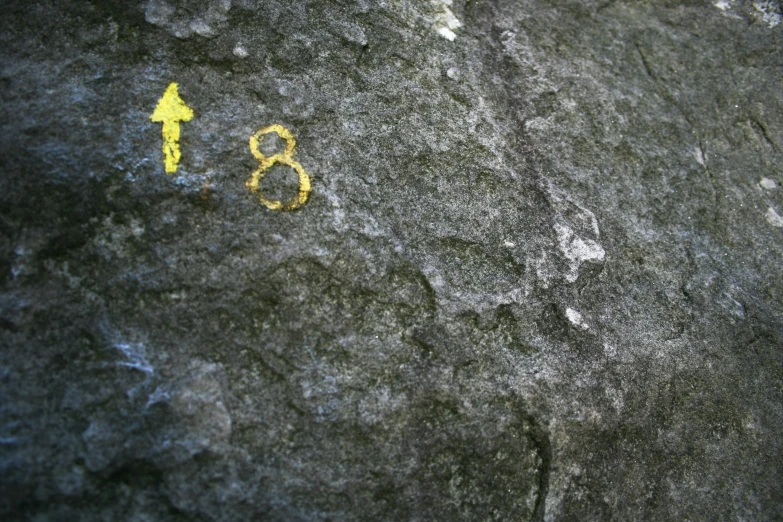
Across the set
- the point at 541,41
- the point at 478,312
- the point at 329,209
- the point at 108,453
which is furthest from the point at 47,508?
the point at 541,41

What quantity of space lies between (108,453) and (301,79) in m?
0.76

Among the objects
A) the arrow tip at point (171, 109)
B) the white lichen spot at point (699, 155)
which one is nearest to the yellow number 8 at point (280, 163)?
the arrow tip at point (171, 109)

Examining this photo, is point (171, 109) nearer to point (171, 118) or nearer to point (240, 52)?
point (171, 118)

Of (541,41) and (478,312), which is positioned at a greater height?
(541,41)

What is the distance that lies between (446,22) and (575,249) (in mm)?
585

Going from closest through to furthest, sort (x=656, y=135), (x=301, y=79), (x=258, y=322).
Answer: (x=258, y=322) < (x=301, y=79) < (x=656, y=135)

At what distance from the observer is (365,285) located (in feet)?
3.62

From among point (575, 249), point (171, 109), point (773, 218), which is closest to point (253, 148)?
point (171, 109)

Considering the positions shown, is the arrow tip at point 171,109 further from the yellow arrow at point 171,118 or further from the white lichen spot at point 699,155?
the white lichen spot at point 699,155

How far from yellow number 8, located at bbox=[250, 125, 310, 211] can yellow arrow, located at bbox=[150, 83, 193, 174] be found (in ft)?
0.43

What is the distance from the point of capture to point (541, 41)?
4.69 feet

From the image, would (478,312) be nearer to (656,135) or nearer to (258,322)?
(258,322)

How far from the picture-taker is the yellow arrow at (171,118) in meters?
1.08

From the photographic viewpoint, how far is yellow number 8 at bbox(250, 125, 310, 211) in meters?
1.10
